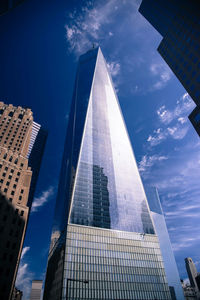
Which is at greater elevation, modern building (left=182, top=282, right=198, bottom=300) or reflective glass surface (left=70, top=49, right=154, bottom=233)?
reflective glass surface (left=70, top=49, right=154, bottom=233)

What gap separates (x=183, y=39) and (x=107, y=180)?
7314cm

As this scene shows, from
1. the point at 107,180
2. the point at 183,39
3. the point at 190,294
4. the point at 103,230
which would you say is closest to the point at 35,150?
the point at 107,180

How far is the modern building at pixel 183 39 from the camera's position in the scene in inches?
2301

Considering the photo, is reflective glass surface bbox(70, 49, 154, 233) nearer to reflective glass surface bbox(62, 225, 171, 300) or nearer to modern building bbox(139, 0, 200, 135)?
reflective glass surface bbox(62, 225, 171, 300)

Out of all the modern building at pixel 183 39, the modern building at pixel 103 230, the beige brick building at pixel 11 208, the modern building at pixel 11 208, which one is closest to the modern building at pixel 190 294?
the modern building at pixel 103 230

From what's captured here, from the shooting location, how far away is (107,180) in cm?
10394

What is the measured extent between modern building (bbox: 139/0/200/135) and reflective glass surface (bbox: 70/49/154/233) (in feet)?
187

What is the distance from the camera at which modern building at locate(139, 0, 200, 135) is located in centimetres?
5844

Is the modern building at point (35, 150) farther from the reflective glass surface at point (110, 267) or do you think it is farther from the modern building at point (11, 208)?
the reflective glass surface at point (110, 267)

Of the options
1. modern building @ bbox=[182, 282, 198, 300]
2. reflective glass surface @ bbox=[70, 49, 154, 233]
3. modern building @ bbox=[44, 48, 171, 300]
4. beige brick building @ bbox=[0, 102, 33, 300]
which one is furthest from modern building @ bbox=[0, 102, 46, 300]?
modern building @ bbox=[182, 282, 198, 300]

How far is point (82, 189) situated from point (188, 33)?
76.6m

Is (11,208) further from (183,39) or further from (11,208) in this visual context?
(183,39)

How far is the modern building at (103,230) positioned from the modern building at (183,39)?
188 ft

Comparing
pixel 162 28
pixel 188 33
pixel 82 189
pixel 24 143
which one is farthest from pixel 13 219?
pixel 162 28
